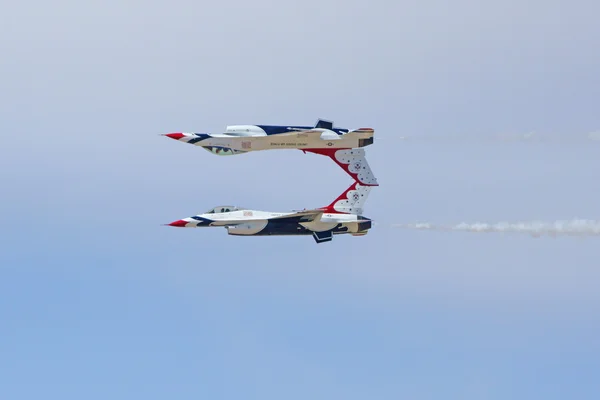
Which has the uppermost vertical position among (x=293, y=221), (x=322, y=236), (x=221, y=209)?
(x=221, y=209)

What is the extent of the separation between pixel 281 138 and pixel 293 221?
21.8ft

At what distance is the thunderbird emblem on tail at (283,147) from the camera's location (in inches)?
4050

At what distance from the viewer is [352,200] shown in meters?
105

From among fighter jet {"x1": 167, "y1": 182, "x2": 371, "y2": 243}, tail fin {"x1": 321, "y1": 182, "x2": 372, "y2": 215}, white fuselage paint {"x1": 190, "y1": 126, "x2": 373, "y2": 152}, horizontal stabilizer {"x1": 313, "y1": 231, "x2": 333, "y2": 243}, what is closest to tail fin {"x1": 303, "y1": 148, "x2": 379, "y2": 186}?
tail fin {"x1": 321, "y1": 182, "x2": 372, "y2": 215}

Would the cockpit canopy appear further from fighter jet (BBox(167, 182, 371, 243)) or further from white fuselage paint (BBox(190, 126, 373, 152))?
white fuselage paint (BBox(190, 126, 373, 152))

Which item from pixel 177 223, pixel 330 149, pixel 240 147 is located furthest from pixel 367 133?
pixel 177 223

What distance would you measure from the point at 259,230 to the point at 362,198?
345 inches

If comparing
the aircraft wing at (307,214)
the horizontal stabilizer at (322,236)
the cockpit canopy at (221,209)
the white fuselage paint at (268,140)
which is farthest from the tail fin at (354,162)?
the cockpit canopy at (221,209)

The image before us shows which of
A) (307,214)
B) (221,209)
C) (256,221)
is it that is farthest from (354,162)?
(221,209)

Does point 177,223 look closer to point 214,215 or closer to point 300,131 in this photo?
point 214,215

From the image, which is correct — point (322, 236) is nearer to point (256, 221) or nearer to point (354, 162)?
point (256, 221)

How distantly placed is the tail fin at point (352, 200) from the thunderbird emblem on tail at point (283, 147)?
217 millimetres

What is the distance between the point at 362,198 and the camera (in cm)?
10500

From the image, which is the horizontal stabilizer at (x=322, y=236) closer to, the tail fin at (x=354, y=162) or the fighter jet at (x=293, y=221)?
the fighter jet at (x=293, y=221)
